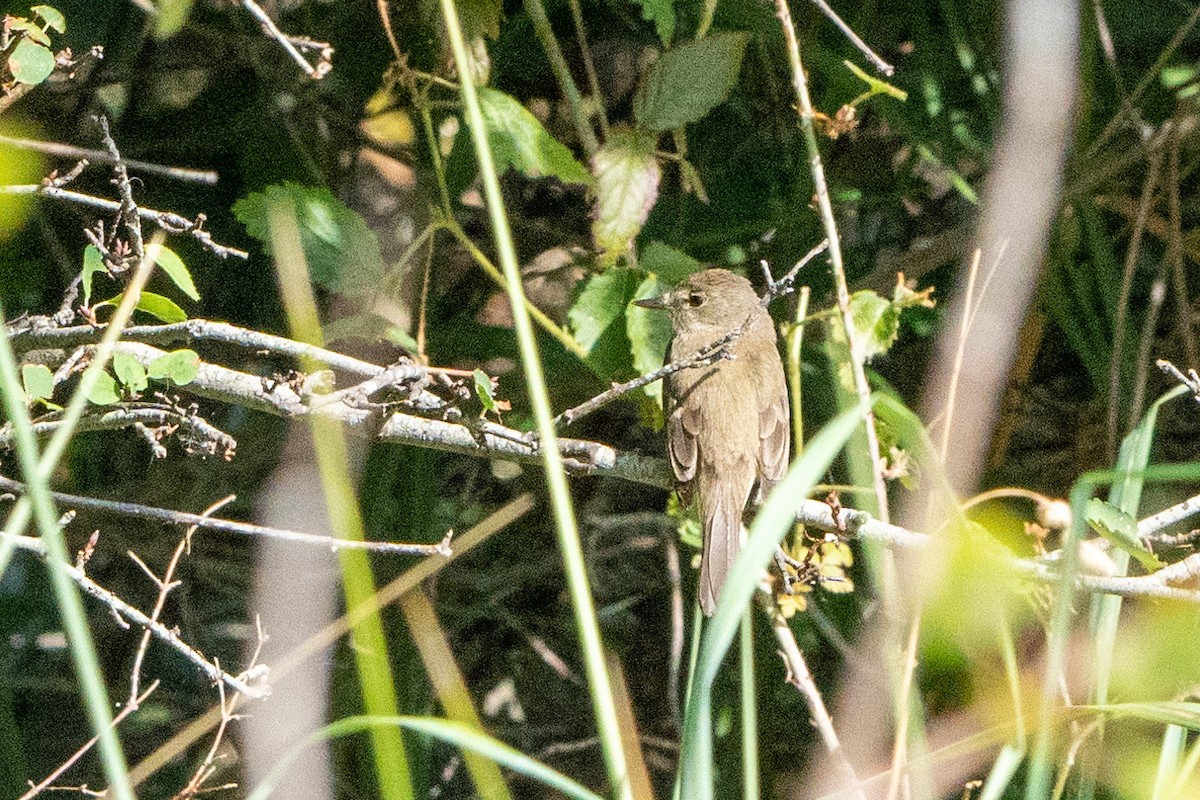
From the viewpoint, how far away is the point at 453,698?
91.8 inches

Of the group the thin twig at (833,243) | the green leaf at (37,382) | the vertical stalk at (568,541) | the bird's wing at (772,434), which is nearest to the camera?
the vertical stalk at (568,541)

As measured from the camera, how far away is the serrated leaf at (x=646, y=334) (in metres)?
3.26

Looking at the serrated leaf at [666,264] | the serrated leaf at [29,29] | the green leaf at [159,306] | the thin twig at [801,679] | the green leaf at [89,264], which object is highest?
the serrated leaf at [29,29]

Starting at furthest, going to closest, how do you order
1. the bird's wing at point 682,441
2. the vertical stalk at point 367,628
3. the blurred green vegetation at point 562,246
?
the bird's wing at point 682,441 → the blurred green vegetation at point 562,246 → the vertical stalk at point 367,628

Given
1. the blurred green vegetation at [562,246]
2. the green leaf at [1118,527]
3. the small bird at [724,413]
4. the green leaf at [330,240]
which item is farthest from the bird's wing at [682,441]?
the green leaf at [1118,527]

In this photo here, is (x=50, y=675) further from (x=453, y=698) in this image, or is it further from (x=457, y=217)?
(x=453, y=698)

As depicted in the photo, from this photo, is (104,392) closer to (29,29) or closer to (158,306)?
(158,306)

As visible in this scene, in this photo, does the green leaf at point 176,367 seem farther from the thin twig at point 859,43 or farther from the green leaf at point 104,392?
the thin twig at point 859,43

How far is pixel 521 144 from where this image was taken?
330 cm

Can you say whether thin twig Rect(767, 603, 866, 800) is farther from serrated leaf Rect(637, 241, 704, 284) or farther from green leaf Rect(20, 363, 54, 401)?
green leaf Rect(20, 363, 54, 401)

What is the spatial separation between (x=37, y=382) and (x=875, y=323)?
196 cm

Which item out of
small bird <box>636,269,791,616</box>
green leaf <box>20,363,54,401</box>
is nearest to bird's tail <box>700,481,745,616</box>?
small bird <box>636,269,791,616</box>

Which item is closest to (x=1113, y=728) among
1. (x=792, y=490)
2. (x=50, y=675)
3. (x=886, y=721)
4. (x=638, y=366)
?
(x=886, y=721)

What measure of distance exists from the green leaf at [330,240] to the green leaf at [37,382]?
1.00 m
